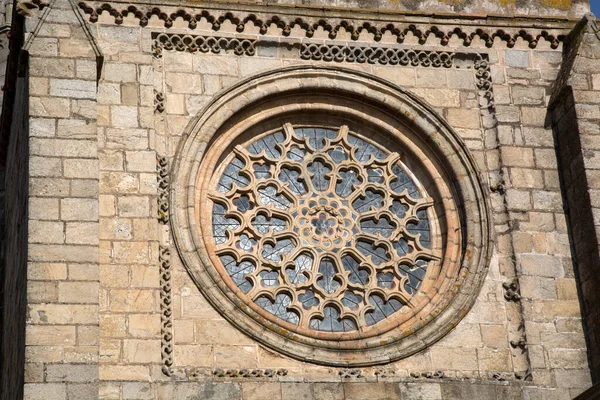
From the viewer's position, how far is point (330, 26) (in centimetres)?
2102

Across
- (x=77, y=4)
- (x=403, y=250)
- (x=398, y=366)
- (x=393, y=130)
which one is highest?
(x=77, y=4)

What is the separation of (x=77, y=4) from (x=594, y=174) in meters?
6.21

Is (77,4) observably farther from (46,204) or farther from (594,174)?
(594,174)

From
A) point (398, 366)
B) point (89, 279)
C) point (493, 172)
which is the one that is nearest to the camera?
point (89, 279)

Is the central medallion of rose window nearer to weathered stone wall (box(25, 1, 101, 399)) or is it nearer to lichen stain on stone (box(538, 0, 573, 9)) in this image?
weathered stone wall (box(25, 1, 101, 399))

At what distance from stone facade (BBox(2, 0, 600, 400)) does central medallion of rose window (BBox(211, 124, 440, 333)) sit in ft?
2.31

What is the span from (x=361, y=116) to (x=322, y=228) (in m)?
1.54

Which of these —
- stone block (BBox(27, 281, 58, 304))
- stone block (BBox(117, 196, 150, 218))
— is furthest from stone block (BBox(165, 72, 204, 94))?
stone block (BBox(27, 281, 58, 304))

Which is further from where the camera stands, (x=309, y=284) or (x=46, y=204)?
(x=309, y=284)

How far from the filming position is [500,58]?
21281 mm

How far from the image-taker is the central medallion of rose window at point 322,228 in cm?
1975

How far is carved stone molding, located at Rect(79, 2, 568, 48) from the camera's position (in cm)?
2047

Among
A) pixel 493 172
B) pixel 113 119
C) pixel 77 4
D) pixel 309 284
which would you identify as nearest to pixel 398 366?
pixel 309 284

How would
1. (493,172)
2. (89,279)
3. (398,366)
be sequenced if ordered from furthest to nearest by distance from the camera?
1. (493,172)
2. (398,366)
3. (89,279)
